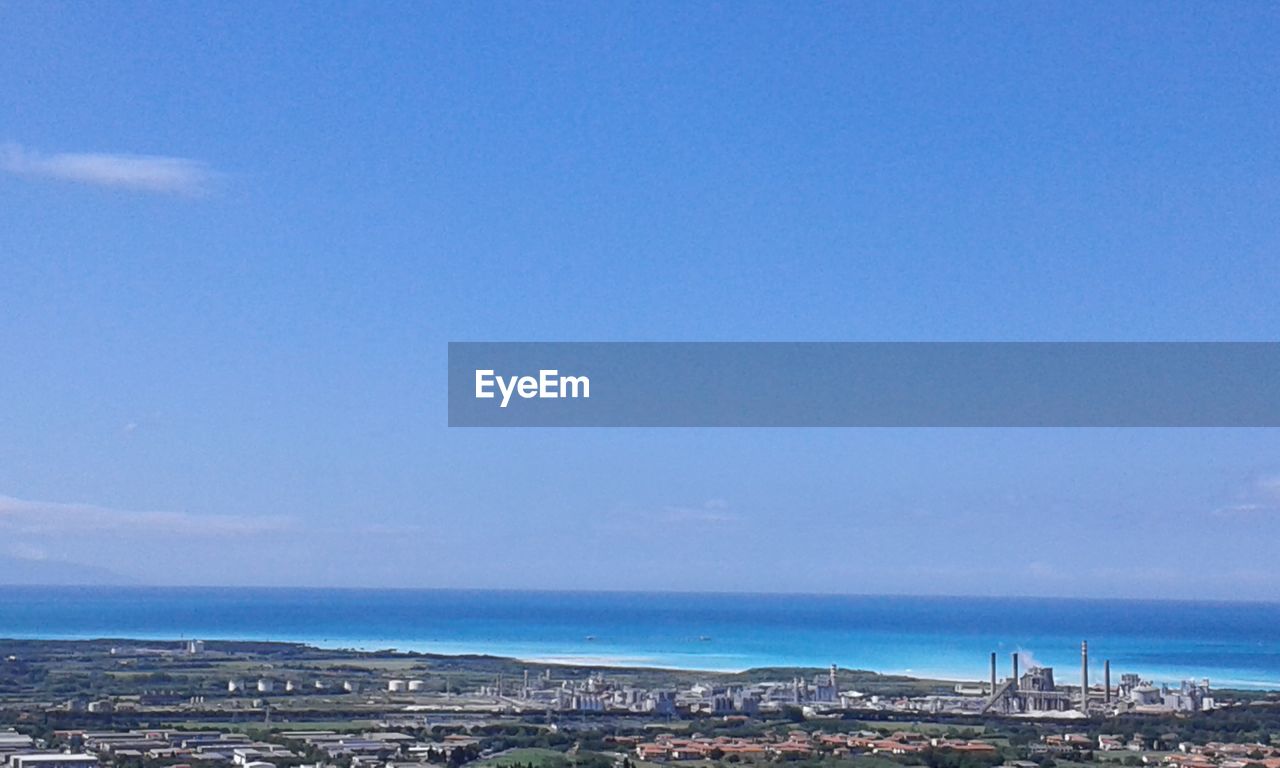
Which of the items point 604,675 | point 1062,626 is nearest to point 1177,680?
point 604,675

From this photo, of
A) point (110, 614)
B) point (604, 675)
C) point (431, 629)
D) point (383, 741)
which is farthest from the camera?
point (110, 614)

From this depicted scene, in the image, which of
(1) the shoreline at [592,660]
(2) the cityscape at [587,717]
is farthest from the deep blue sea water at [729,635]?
(2) the cityscape at [587,717]

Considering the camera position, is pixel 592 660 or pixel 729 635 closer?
pixel 592 660

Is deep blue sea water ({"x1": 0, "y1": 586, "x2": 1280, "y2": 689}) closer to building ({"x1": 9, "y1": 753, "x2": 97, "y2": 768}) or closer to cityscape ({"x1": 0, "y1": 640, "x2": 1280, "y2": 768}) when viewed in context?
cityscape ({"x1": 0, "y1": 640, "x2": 1280, "y2": 768})

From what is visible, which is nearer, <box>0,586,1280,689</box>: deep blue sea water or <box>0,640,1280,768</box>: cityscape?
<box>0,640,1280,768</box>: cityscape

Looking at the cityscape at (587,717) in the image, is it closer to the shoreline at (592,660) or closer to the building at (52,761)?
the building at (52,761)

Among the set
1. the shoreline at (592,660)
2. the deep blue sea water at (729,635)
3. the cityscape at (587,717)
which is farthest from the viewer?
the deep blue sea water at (729,635)

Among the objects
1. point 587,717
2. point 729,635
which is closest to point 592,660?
point 587,717

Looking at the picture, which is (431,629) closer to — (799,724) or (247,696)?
(247,696)

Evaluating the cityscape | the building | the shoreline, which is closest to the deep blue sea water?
the shoreline

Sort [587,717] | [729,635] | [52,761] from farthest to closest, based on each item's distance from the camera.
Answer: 1. [729,635]
2. [587,717]
3. [52,761]

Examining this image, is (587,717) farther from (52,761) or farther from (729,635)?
(729,635)
